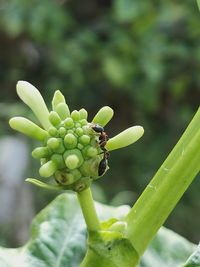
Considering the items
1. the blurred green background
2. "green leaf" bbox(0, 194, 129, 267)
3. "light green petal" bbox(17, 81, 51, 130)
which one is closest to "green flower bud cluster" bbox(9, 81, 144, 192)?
"light green petal" bbox(17, 81, 51, 130)

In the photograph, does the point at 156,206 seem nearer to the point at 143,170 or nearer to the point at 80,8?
the point at 143,170

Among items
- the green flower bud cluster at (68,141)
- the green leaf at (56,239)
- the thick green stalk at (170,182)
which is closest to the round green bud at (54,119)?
the green flower bud cluster at (68,141)

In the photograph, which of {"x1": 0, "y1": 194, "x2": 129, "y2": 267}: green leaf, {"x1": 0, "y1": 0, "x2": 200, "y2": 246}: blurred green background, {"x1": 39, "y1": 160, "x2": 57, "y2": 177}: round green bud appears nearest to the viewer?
{"x1": 39, "y1": 160, "x2": 57, "y2": 177}: round green bud

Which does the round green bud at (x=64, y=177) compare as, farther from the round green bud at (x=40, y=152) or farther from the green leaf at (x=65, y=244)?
the green leaf at (x=65, y=244)

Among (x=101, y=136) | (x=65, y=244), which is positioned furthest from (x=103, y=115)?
(x=65, y=244)

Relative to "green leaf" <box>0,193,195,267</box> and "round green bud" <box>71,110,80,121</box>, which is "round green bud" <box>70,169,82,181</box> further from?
"green leaf" <box>0,193,195,267</box>

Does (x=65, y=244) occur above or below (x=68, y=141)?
below

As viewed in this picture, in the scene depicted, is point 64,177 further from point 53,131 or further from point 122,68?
point 122,68
